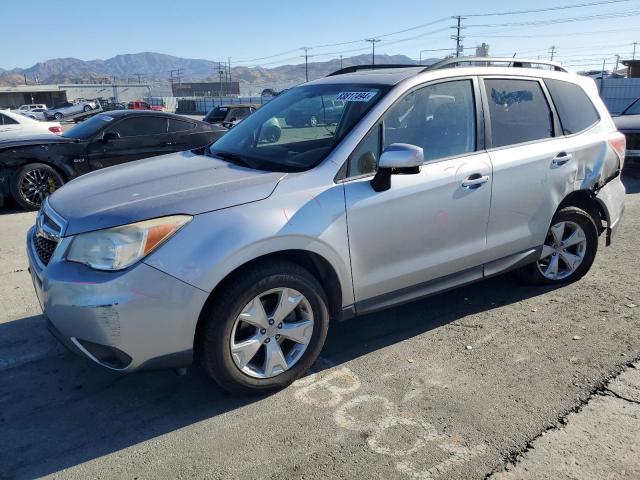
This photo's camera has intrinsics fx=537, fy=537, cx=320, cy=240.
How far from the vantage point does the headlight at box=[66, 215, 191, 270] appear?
2.67 m

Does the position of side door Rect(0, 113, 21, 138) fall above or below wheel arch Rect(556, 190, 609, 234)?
above

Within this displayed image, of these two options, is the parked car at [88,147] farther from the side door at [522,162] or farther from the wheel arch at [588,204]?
the wheel arch at [588,204]

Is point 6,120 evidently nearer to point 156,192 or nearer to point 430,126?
point 156,192

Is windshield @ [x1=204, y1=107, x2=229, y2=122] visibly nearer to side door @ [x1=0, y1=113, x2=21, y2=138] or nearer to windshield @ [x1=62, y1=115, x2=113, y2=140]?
side door @ [x1=0, y1=113, x2=21, y2=138]

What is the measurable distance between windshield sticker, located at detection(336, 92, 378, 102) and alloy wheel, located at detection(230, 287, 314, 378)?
4.50 ft

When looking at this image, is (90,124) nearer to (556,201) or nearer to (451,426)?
(556,201)

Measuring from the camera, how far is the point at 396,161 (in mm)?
3096

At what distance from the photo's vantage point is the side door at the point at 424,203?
3268 millimetres

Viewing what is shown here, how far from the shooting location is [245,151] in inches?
151

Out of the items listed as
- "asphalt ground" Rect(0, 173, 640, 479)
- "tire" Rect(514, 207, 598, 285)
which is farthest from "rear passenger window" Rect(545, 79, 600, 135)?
"asphalt ground" Rect(0, 173, 640, 479)

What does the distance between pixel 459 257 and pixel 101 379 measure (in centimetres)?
250

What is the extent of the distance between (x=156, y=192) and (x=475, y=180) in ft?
6.87

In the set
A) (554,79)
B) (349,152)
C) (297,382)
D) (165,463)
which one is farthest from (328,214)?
(554,79)

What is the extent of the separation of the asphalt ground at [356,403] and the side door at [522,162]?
67 cm
